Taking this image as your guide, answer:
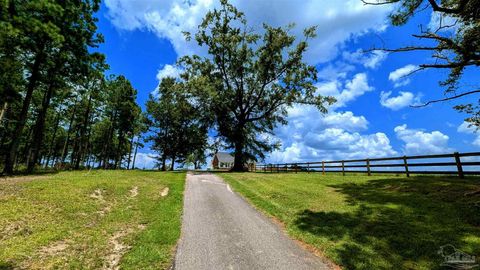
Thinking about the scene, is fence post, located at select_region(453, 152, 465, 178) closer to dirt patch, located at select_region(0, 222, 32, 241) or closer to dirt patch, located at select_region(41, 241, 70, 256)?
dirt patch, located at select_region(41, 241, 70, 256)

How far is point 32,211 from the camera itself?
919 centimetres

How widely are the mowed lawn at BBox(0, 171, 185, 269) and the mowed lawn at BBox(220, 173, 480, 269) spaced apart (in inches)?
172

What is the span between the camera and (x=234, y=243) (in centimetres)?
759

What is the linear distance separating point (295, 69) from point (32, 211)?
97.3 feet

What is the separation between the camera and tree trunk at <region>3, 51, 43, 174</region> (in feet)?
61.9

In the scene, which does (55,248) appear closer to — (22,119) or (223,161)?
(22,119)

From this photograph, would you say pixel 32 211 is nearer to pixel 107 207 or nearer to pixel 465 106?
pixel 107 207

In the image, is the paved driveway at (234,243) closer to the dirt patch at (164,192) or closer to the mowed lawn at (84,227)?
the mowed lawn at (84,227)

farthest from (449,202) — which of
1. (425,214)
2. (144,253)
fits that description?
(144,253)

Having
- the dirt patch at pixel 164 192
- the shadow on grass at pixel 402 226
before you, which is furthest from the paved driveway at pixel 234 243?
the dirt patch at pixel 164 192

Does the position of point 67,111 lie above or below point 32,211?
above

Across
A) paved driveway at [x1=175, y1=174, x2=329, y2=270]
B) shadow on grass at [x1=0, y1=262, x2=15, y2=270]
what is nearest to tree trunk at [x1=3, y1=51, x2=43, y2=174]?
paved driveway at [x1=175, y1=174, x2=329, y2=270]

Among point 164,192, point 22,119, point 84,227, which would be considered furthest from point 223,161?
point 84,227

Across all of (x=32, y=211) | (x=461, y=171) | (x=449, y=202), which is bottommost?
(x=32, y=211)
